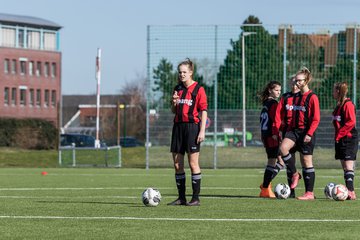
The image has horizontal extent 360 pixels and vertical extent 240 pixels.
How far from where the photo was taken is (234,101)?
112ft

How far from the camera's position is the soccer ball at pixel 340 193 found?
48.5 ft

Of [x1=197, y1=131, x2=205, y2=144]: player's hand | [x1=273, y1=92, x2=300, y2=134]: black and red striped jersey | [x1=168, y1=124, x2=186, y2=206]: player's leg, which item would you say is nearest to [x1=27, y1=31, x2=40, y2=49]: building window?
[x1=273, y1=92, x2=300, y2=134]: black and red striped jersey

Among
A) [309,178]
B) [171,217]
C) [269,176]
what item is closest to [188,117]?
[171,217]

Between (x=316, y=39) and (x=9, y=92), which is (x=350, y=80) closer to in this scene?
(x=316, y=39)

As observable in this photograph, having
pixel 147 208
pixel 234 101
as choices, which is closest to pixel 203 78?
pixel 234 101

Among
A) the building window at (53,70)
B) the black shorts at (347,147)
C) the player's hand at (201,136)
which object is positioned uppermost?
the building window at (53,70)

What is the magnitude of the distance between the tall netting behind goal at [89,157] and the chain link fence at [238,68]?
342 cm

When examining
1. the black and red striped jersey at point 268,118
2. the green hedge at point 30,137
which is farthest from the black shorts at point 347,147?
the green hedge at point 30,137

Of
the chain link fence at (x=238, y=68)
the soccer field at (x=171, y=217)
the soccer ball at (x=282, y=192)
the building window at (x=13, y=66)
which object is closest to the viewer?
the soccer field at (x=171, y=217)

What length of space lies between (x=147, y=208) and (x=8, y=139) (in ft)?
211

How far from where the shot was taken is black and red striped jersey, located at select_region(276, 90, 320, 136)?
1547cm

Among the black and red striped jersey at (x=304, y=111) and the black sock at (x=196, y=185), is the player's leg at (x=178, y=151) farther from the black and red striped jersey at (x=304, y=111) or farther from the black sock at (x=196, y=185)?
the black and red striped jersey at (x=304, y=111)

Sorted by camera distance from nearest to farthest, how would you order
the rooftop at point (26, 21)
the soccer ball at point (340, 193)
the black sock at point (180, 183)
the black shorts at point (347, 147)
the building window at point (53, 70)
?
the black sock at point (180, 183) < the soccer ball at point (340, 193) < the black shorts at point (347, 147) < the rooftop at point (26, 21) < the building window at point (53, 70)

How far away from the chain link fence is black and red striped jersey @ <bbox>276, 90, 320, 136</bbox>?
1715 centimetres
